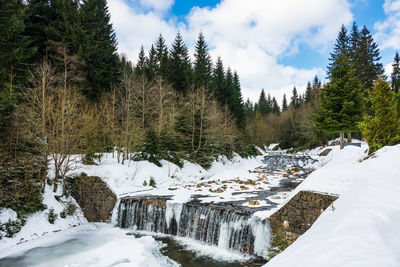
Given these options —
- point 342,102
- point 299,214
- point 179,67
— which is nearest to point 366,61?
point 342,102

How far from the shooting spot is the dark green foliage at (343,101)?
18609 mm

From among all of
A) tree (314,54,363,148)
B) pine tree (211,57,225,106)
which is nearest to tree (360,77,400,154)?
tree (314,54,363,148)

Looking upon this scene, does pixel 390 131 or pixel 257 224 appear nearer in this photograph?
pixel 257 224

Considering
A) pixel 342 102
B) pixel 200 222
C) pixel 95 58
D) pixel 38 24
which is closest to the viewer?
pixel 200 222

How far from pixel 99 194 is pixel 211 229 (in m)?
7.28

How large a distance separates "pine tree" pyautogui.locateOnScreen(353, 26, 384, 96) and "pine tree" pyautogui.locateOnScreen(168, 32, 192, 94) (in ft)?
84.1

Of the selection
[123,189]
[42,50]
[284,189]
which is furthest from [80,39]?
[284,189]

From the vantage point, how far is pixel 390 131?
1008 centimetres

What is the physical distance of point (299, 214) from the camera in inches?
283

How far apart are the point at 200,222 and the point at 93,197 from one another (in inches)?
271

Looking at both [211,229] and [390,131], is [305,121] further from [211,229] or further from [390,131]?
[211,229]

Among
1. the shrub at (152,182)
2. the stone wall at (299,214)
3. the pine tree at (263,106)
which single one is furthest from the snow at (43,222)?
the pine tree at (263,106)

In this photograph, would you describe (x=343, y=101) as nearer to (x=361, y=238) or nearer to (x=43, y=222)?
(x=361, y=238)

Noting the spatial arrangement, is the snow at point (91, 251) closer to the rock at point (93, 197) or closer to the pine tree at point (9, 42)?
the rock at point (93, 197)
